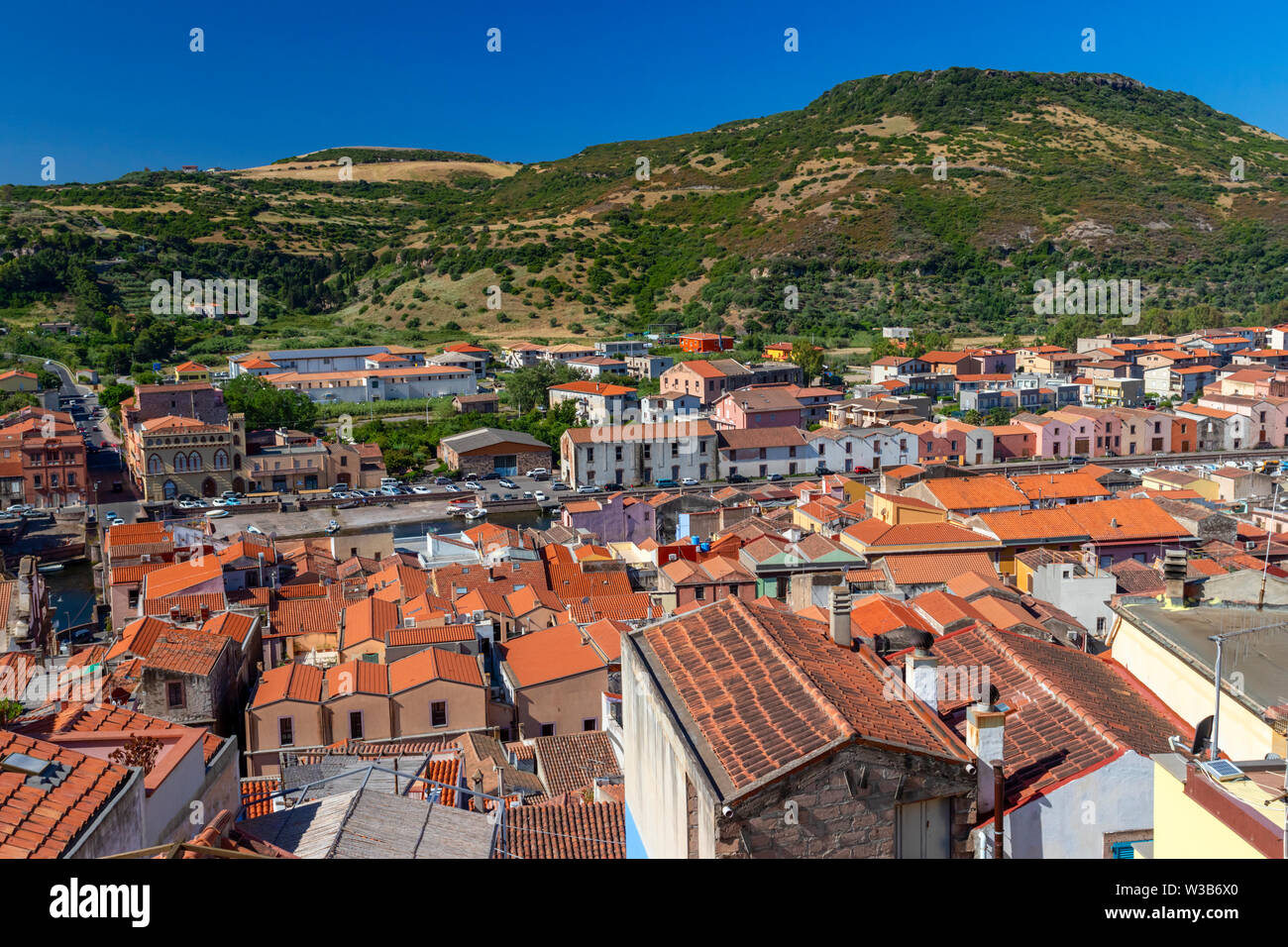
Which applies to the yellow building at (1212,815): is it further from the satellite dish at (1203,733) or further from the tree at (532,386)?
the tree at (532,386)

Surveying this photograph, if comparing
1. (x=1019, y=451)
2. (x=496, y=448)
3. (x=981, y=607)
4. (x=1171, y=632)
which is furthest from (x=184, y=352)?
(x=1171, y=632)

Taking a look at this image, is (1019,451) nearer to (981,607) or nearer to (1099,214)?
(981,607)

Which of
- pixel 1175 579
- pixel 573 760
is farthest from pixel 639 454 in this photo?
pixel 1175 579

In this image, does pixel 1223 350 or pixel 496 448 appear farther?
pixel 1223 350

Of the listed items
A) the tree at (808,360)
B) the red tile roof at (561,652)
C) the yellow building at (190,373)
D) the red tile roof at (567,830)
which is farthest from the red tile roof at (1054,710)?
the yellow building at (190,373)

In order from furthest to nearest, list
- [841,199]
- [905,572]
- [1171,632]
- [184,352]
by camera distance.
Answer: [841,199], [184,352], [905,572], [1171,632]

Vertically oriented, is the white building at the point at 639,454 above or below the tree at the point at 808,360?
below

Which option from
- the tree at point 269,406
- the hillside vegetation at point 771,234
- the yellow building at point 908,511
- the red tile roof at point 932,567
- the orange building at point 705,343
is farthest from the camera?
the hillside vegetation at point 771,234

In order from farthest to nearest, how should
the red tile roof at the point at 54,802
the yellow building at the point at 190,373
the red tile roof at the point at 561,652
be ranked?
the yellow building at the point at 190,373
the red tile roof at the point at 561,652
the red tile roof at the point at 54,802
